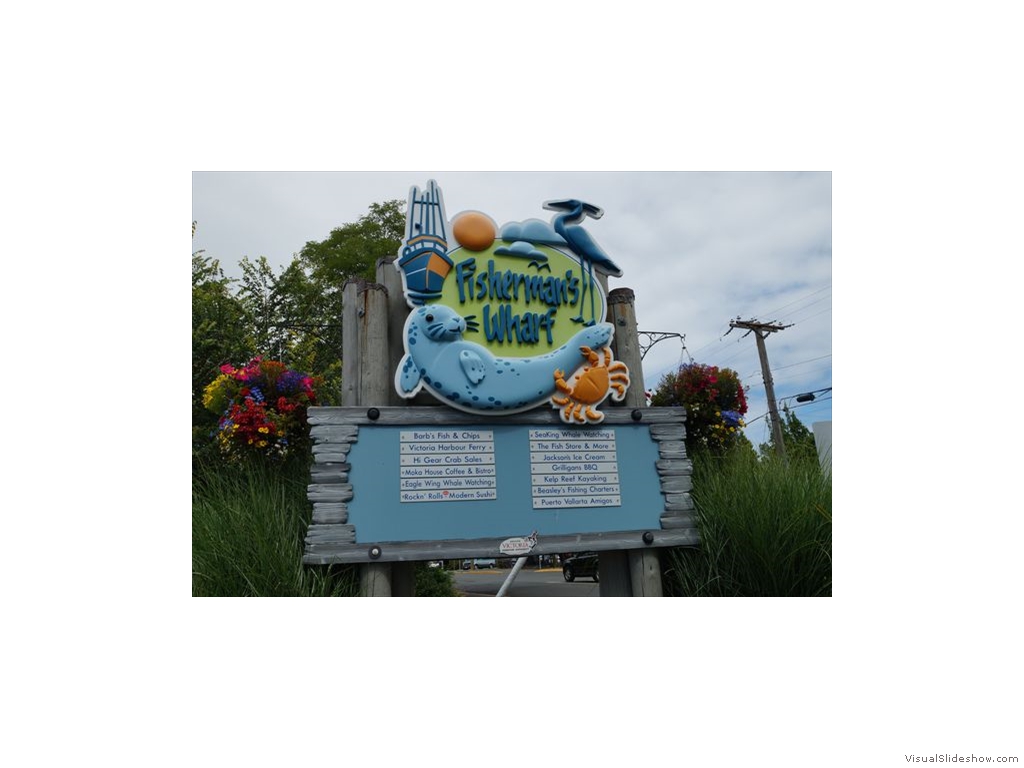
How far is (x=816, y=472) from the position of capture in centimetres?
518

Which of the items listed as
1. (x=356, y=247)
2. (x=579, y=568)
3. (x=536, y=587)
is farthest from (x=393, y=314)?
(x=579, y=568)

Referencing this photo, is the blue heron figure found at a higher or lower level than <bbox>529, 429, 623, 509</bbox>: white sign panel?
higher

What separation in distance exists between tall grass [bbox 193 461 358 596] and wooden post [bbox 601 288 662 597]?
226cm

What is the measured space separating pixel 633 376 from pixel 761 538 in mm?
1683

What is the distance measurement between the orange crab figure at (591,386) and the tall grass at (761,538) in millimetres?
1179

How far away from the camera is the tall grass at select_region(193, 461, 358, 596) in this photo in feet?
13.4

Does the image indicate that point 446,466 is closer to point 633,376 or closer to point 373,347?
point 373,347

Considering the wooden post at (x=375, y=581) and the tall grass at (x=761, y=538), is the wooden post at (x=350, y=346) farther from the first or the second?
the tall grass at (x=761, y=538)

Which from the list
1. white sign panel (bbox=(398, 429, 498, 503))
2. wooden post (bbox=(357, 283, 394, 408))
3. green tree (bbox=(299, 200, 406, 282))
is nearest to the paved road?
white sign panel (bbox=(398, 429, 498, 503))

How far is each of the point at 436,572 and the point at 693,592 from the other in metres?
7.68

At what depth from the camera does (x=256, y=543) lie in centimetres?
422

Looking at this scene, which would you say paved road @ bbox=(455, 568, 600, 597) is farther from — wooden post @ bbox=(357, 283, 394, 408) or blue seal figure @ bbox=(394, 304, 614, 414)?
wooden post @ bbox=(357, 283, 394, 408)

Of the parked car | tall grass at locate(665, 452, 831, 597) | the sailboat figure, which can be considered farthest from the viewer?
the parked car

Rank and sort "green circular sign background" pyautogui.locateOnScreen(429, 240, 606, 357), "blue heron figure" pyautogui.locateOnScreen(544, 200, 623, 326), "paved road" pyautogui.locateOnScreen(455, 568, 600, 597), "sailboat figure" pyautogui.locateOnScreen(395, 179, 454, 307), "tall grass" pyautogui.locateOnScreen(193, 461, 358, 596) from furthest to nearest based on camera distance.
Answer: "paved road" pyautogui.locateOnScreen(455, 568, 600, 597) → "blue heron figure" pyautogui.locateOnScreen(544, 200, 623, 326) → "green circular sign background" pyautogui.locateOnScreen(429, 240, 606, 357) → "sailboat figure" pyautogui.locateOnScreen(395, 179, 454, 307) → "tall grass" pyautogui.locateOnScreen(193, 461, 358, 596)
